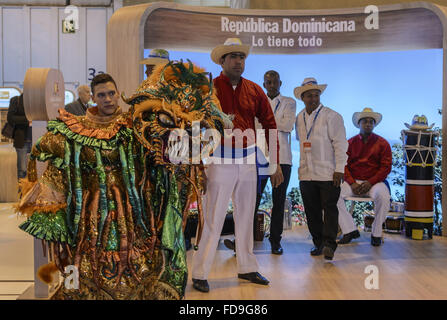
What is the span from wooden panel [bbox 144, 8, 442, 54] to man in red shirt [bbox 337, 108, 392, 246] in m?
0.96

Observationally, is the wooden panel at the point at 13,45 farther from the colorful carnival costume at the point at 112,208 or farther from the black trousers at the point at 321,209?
the colorful carnival costume at the point at 112,208

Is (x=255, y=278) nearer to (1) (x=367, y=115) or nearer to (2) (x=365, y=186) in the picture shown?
(2) (x=365, y=186)

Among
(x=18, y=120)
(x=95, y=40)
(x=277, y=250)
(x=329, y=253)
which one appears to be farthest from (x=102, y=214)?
(x=95, y=40)

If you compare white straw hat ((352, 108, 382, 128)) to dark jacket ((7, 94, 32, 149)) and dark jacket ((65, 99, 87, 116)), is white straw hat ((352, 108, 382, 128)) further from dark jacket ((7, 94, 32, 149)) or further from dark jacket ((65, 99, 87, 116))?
dark jacket ((7, 94, 32, 149))

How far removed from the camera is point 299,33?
6113mm

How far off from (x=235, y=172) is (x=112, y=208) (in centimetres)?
146

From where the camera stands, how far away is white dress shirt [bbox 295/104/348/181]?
189 inches

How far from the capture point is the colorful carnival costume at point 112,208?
7.12ft

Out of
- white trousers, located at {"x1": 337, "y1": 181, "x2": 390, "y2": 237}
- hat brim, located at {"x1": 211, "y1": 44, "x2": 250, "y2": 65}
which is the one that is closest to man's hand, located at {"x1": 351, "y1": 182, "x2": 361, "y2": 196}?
white trousers, located at {"x1": 337, "y1": 181, "x2": 390, "y2": 237}

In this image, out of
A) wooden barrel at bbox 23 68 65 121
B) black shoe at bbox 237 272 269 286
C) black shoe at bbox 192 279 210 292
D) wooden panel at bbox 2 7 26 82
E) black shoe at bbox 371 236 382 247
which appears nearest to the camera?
wooden barrel at bbox 23 68 65 121

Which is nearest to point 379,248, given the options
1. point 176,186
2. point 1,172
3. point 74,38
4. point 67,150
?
point 176,186

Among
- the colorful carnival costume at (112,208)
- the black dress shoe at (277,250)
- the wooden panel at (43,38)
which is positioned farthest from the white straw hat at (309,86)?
the wooden panel at (43,38)

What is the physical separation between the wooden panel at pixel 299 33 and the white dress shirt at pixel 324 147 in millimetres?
1564

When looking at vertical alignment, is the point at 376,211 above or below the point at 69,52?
below
